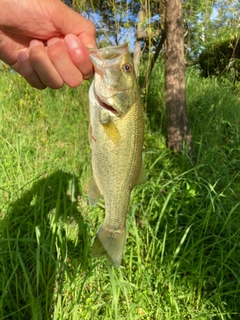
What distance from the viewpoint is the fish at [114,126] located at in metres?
1.37

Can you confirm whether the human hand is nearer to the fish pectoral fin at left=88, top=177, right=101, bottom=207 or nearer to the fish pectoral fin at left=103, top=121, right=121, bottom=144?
the fish pectoral fin at left=103, top=121, right=121, bottom=144

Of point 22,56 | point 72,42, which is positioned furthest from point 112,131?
point 22,56

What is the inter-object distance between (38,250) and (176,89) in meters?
2.53

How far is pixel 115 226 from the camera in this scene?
1.56 meters

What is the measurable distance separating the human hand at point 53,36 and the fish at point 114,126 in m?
0.16

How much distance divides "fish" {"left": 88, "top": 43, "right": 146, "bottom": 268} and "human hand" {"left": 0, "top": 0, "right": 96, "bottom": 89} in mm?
158

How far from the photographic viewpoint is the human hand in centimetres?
149

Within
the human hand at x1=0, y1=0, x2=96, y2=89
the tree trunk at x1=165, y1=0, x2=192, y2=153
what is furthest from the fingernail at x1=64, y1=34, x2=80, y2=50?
the tree trunk at x1=165, y1=0, x2=192, y2=153

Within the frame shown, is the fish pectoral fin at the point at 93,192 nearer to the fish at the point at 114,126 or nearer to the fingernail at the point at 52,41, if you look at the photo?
the fish at the point at 114,126

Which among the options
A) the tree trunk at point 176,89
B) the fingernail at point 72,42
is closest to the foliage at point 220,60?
the tree trunk at point 176,89

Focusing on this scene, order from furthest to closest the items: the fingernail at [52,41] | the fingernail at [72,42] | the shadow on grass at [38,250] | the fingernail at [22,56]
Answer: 1. the shadow on grass at [38,250]
2. the fingernail at [22,56]
3. the fingernail at [52,41]
4. the fingernail at [72,42]

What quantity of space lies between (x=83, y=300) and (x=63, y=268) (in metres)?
0.28

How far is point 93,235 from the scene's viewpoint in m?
2.65

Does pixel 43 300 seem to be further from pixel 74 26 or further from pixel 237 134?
pixel 237 134
